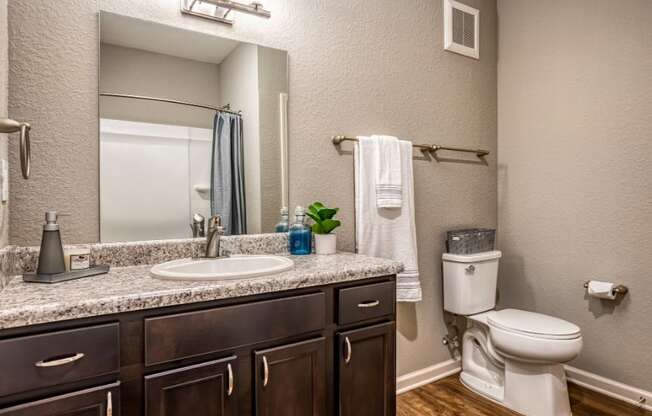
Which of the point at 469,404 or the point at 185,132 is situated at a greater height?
the point at 185,132

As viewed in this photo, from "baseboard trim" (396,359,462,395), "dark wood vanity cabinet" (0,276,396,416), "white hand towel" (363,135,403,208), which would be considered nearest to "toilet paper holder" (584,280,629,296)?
"baseboard trim" (396,359,462,395)

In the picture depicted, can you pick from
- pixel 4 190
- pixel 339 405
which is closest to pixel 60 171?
pixel 4 190

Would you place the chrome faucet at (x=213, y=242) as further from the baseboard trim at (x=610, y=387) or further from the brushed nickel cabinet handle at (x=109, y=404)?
the baseboard trim at (x=610, y=387)

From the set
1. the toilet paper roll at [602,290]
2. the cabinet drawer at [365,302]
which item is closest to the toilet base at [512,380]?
the toilet paper roll at [602,290]

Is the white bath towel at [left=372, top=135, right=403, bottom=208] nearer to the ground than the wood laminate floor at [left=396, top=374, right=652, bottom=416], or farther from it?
farther from it

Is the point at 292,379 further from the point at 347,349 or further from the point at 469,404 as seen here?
the point at 469,404

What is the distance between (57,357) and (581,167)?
257 cm

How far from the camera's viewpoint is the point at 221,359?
43.9 inches

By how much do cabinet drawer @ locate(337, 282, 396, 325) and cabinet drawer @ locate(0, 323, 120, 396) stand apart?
0.70 meters

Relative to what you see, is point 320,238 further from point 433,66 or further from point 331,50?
point 433,66

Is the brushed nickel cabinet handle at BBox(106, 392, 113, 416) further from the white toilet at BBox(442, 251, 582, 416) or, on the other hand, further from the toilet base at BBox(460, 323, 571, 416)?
the toilet base at BBox(460, 323, 571, 416)

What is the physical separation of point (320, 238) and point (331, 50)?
960 mm

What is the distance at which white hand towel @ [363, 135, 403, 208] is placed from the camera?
199 centimetres

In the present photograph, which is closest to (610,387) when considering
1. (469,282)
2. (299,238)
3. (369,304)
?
(469,282)
